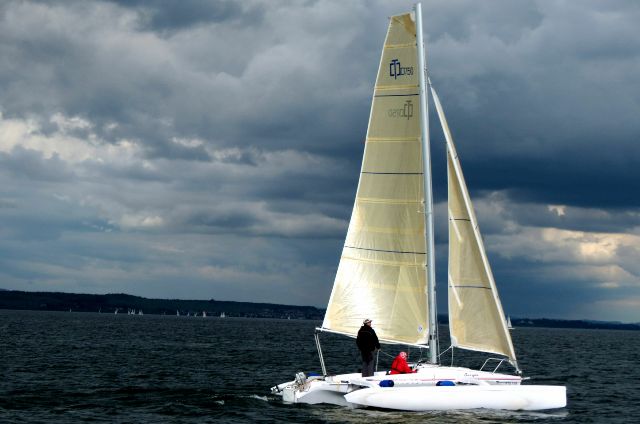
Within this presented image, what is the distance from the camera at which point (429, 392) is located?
85.5 feet

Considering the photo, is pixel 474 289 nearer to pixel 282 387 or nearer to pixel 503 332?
pixel 503 332

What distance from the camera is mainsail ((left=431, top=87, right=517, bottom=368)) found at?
27.7 metres

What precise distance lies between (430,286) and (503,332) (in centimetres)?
278

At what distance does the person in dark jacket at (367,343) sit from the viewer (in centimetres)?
2739

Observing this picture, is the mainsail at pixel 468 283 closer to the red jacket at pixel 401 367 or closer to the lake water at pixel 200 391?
the red jacket at pixel 401 367

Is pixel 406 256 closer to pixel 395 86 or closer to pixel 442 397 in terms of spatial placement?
pixel 442 397

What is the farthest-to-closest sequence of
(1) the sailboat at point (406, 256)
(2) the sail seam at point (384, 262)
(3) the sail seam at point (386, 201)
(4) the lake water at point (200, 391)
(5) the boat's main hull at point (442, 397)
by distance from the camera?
(3) the sail seam at point (386, 201)
(2) the sail seam at point (384, 262)
(1) the sailboat at point (406, 256)
(4) the lake water at point (200, 391)
(5) the boat's main hull at point (442, 397)

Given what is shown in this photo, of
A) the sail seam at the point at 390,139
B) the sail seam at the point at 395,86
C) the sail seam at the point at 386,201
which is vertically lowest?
the sail seam at the point at 386,201

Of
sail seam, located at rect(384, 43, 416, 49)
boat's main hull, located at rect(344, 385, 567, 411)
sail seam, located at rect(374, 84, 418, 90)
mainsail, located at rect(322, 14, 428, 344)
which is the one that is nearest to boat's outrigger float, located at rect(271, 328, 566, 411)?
boat's main hull, located at rect(344, 385, 567, 411)

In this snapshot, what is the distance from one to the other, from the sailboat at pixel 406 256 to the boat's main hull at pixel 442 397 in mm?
562

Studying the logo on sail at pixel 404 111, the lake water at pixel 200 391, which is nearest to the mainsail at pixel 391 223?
the logo on sail at pixel 404 111

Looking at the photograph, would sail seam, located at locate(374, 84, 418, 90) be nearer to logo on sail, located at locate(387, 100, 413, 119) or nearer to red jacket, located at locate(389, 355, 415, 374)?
logo on sail, located at locate(387, 100, 413, 119)

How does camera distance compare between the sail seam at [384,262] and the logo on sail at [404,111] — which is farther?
the logo on sail at [404,111]

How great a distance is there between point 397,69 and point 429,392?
35.0 ft
